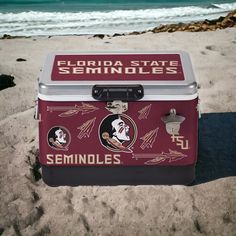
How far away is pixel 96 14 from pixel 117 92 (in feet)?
54.3

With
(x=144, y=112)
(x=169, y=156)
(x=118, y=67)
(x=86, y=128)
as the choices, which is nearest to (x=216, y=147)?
(x=169, y=156)

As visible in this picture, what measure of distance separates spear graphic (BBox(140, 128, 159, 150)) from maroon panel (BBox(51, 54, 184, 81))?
388mm

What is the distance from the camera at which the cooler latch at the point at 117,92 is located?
3.20 metres

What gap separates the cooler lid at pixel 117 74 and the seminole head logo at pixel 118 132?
232 millimetres

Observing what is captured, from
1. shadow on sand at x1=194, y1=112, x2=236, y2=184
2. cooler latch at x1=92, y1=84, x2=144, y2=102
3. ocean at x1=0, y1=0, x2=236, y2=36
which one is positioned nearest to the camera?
cooler latch at x1=92, y1=84, x2=144, y2=102

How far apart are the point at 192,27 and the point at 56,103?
6.64 meters

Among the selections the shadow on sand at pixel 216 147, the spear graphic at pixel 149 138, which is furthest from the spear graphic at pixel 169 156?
the shadow on sand at pixel 216 147

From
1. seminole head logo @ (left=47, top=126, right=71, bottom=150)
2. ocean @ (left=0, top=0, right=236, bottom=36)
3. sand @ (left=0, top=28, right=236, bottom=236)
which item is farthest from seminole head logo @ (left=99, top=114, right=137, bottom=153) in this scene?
ocean @ (left=0, top=0, right=236, bottom=36)

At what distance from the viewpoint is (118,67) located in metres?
3.48

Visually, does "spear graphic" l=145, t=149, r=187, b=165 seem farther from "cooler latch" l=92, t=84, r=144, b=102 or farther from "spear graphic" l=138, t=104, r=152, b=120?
"cooler latch" l=92, t=84, r=144, b=102

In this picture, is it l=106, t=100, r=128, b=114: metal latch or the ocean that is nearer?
l=106, t=100, r=128, b=114: metal latch

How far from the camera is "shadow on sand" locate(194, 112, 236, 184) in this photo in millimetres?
3852

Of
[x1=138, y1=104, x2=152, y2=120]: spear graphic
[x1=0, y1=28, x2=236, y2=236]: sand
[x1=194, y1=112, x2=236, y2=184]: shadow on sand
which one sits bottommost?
[x1=194, y1=112, x2=236, y2=184]: shadow on sand

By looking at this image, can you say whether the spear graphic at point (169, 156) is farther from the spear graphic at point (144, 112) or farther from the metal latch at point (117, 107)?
the metal latch at point (117, 107)
